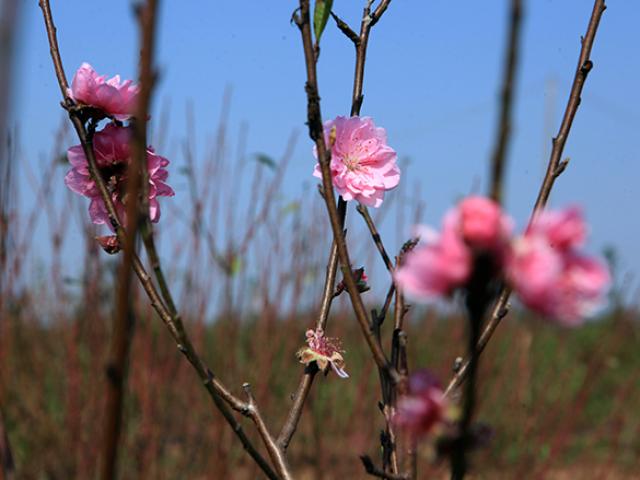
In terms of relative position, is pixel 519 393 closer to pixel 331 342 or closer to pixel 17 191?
pixel 17 191

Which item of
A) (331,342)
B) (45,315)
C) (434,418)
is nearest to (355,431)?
(45,315)

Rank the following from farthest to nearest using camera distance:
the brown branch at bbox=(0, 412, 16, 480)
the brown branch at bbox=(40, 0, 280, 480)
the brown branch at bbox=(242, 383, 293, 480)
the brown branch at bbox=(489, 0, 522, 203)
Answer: the brown branch at bbox=(0, 412, 16, 480), the brown branch at bbox=(242, 383, 293, 480), the brown branch at bbox=(40, 0, 280, 480), the brown branch at bbox=(489, 0, 522, 203)

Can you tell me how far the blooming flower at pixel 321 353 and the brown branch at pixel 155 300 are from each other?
11 cm

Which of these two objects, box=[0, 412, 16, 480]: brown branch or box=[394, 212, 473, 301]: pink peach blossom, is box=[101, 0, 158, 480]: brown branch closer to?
box=[394, 212, 473, 301]: pink peach blossom

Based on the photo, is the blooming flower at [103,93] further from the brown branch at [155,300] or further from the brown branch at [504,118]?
the brown branch at [504,118]

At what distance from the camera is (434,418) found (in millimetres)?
452

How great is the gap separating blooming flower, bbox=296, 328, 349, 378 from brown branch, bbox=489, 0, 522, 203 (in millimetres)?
536

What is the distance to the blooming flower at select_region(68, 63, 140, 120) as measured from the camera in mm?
852

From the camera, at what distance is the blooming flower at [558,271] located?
1.31ft

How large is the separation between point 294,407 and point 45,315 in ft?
9.89

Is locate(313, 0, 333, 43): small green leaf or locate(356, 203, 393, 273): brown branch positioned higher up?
locate(313, 0, 333, 43): small green leaf

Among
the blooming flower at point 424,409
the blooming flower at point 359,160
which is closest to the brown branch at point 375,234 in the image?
the blooming flower at point 359,160

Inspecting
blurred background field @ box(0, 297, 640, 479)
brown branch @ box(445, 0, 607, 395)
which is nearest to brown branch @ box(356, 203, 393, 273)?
brown branch @ box(445, 0, 607, 395)

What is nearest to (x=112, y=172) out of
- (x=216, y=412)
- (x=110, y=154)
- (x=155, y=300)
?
(x=110, y=154)
